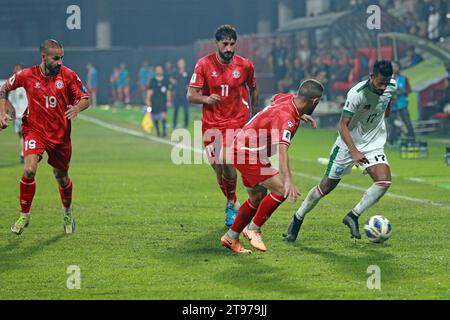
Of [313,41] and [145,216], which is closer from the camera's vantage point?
[145,216]

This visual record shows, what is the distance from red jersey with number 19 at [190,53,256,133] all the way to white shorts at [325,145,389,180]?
5.39ft

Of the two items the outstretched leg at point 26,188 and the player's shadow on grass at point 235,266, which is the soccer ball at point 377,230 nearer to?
the player's shadow on grass at point 235,266

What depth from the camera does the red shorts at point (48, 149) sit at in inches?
540

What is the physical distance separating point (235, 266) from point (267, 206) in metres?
0.97

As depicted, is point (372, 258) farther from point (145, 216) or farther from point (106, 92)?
point (106, 92)

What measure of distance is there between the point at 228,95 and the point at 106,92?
158 ft

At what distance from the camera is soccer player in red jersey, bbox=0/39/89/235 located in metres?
13.7

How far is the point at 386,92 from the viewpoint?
1320 cm

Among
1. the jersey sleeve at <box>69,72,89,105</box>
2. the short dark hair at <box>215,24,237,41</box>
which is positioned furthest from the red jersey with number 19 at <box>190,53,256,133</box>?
the jersey sleeve at <box>69,72,89,105</box>

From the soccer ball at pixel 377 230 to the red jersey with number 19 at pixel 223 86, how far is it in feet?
7.84

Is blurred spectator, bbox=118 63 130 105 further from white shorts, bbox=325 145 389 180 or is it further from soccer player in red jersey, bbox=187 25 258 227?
white shorts, bbox=325 145 389 180

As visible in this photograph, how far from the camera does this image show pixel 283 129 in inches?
448

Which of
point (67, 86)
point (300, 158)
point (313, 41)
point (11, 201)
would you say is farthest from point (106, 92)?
point (67, 86)

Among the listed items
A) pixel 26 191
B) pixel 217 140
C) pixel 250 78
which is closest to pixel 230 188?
pixel 217 140
